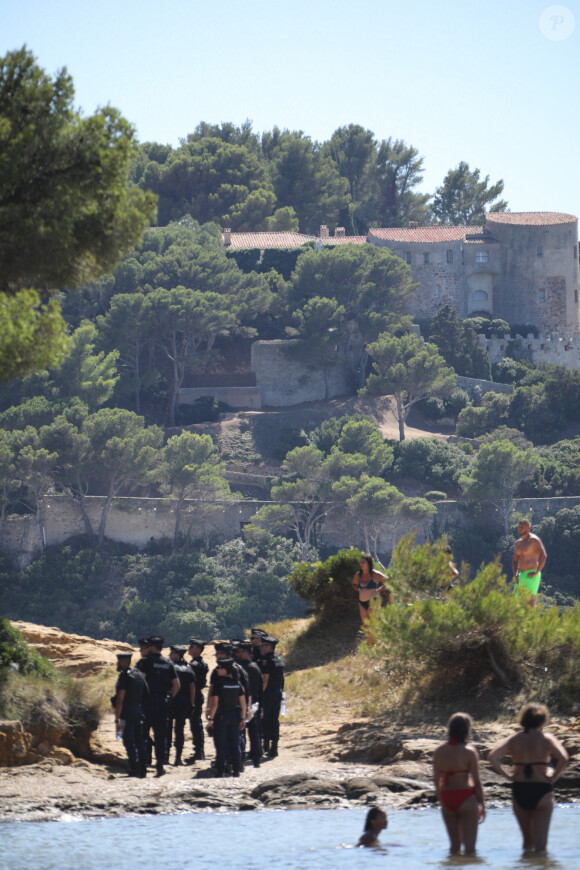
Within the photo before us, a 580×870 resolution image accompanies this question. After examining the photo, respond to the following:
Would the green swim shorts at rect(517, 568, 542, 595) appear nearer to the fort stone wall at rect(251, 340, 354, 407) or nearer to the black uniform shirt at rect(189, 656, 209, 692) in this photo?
the black uniform shirt at rect(189, 656, 209, 692)

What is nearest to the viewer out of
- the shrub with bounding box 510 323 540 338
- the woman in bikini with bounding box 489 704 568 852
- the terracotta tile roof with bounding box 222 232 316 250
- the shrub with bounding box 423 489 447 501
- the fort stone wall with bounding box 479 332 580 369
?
the woman in bikini with bounding box 489 704 568 852

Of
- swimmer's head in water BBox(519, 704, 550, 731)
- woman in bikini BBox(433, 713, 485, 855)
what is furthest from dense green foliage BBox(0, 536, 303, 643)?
swimmer's head in water BBox(519, 704, 550, 731)

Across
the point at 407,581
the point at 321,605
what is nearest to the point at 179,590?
the point at 321,605

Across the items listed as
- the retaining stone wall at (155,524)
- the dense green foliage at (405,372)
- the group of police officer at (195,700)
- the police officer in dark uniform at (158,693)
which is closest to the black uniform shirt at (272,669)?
the group of police officer at (195,700)

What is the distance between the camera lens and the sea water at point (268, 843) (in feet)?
32.9

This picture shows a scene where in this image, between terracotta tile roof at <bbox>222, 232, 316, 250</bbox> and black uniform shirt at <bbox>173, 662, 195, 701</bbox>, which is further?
terracotta tile roof at <bbox>222, 232, 316, 250</bbox>

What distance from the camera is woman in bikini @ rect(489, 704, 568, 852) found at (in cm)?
936

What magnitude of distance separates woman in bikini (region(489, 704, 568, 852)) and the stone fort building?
2708 inches

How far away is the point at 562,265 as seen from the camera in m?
78.1

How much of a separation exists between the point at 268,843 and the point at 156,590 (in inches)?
1918

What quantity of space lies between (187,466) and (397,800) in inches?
1996

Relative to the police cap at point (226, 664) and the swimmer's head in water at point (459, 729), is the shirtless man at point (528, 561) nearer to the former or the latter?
the police cap at point (226, 664)

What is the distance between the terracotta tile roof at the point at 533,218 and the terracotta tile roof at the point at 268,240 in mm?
10269

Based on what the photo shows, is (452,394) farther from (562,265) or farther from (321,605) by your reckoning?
(321,605)
